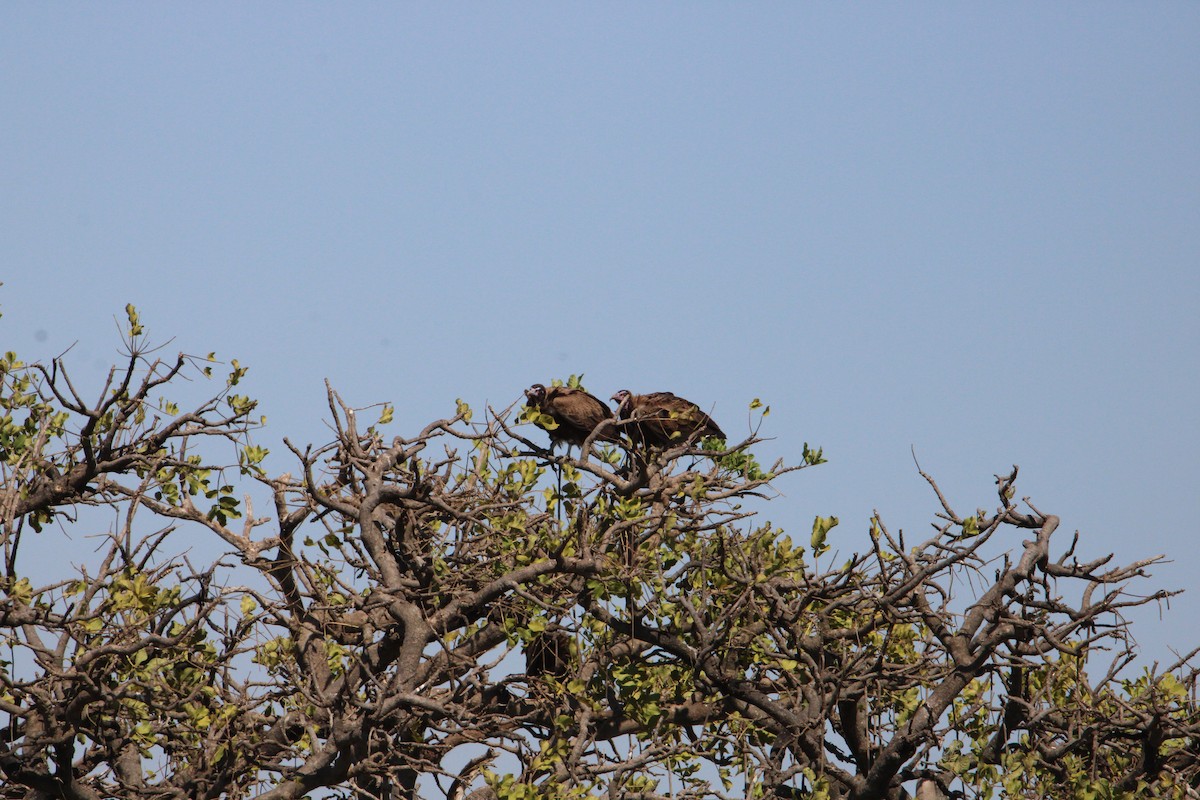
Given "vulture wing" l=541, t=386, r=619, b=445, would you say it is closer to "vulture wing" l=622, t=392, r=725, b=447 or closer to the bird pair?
the bird pair

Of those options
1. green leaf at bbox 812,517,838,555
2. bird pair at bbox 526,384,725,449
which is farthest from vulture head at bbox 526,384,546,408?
green leaf at bbox 812,517,838,555

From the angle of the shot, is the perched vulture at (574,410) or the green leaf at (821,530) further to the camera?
the perched vulture at (574,410)

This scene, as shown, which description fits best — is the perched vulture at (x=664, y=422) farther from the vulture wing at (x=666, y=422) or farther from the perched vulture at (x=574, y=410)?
the perched vulture at (x=574, y=410)

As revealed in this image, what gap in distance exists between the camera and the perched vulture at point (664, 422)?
10117 millimetres

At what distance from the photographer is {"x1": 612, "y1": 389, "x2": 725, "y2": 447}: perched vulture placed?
10117mm

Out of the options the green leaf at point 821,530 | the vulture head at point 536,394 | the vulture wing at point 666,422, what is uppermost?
the vulture head at point 536,394

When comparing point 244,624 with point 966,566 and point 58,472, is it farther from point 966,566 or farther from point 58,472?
point 966,566

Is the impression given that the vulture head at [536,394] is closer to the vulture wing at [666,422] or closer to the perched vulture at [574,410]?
the perched vulture at [574,410]

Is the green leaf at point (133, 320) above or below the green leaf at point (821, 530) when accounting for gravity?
above

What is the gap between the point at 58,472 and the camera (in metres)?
9.71

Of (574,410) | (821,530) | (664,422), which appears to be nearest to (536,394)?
(574,410)

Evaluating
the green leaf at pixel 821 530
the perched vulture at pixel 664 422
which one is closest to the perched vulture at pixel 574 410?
the perched vulture at pixel 664 422

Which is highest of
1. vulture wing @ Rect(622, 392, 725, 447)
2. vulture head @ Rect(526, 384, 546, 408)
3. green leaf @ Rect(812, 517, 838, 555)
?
vulture head @ Rect(526, 384, 546, 408)

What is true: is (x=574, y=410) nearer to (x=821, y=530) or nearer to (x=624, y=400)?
(x=624, y=400)
